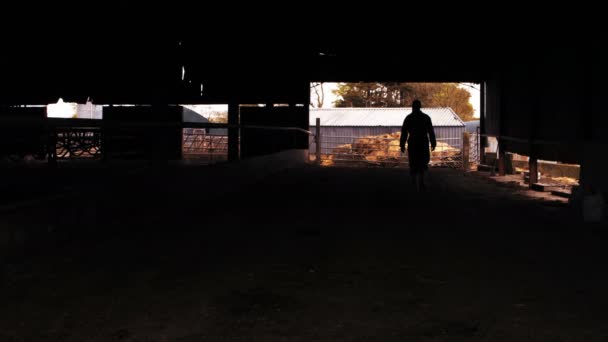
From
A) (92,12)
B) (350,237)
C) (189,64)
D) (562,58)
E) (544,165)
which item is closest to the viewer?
(350,237)

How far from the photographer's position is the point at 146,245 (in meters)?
6.45

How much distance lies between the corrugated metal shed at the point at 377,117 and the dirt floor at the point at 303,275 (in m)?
30.4

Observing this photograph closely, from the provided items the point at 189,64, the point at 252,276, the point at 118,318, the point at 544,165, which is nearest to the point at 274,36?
the point at 189,64

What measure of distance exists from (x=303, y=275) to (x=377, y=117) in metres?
36.6

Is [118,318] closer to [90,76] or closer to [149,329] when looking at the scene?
[149,329]

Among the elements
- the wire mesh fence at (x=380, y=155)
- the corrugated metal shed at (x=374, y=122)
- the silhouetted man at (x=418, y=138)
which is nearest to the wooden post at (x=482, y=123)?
the wire mesh fence at (x=380, y=155)

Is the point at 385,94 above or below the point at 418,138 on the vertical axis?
above

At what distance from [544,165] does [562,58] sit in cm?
744

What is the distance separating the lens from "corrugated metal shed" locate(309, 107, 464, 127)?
3953 cm

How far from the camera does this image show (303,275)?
5.12m

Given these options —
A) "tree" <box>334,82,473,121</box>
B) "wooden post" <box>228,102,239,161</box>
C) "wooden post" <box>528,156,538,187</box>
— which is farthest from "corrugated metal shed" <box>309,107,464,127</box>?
"wooden post" <box>528,156,538,187</box>

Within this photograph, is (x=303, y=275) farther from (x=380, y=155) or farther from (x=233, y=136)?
(x=380, y=155)

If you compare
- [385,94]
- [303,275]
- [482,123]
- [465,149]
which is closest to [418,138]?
[303,275]

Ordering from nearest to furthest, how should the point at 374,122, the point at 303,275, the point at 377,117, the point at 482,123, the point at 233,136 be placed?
the point at 303,275 → the point at 233,136 → the point at 482,123 → the point at 374,122 → the point at 377,117
